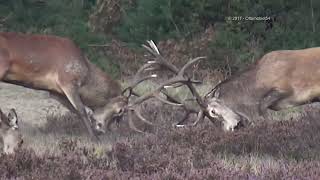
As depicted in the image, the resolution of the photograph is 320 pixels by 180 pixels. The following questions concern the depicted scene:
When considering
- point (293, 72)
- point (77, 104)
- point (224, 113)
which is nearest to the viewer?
point (77, 104)

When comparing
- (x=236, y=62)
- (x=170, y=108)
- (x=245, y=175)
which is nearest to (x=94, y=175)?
(x=245, y=175)

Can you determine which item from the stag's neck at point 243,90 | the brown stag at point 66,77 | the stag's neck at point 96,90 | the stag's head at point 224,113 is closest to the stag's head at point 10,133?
the brown stag at point 66,77

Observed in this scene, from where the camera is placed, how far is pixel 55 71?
37.3 feet

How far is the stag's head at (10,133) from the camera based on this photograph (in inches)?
373

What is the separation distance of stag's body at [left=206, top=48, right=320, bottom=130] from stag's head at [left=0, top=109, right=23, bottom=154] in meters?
2.92

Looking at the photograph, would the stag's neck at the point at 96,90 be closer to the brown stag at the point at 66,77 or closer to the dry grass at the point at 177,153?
the brown stag at the point at 66,77

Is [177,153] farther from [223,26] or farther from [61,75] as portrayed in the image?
[223,26]

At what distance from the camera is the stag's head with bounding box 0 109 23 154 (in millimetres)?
9477

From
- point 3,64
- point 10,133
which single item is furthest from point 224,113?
point 10,133

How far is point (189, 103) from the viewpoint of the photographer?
11.9m

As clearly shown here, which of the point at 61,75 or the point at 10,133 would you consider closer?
the point at 10,133

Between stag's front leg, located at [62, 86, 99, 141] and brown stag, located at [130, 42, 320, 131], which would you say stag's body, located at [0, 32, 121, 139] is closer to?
stag's front leg, located at [62, 86, 99, 141]

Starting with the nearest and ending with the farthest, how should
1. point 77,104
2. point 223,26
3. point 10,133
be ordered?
1. point 10,133
2. point 77,104
3. point 223,26

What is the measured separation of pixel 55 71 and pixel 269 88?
2930 mm
